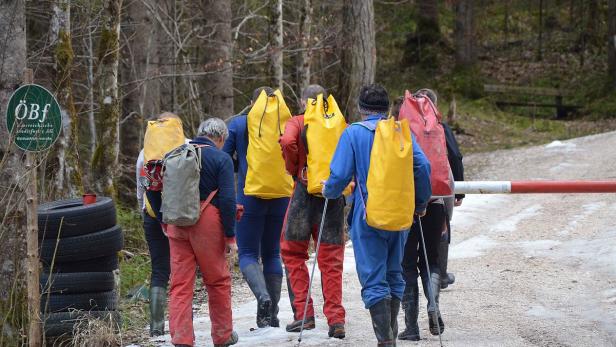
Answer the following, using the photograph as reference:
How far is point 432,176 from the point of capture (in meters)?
7.37

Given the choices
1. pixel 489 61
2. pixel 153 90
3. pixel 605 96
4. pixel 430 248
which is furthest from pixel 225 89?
pixel 489 61

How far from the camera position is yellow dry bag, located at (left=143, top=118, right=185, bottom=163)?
741 centimetres

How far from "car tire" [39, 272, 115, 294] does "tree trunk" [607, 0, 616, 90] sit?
25.1m

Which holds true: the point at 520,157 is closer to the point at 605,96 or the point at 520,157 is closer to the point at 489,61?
the point at 605,96

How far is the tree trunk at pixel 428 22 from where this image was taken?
3362 centimetres

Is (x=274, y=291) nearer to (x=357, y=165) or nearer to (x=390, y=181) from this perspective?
(x=357, y=165)

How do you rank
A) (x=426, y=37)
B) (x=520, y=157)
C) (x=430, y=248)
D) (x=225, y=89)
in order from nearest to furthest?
(x=430, y=248)
(x=225, y=89)
(x=520, y=157)
(x=426, y=37)

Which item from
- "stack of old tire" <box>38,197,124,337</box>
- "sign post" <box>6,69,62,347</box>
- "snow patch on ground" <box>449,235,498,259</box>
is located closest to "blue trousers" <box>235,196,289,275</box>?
"stack of old tire" <box>38,197,124,337</box>

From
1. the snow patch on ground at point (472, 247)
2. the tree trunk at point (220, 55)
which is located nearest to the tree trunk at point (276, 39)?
the tree trunk at point (220, 55)

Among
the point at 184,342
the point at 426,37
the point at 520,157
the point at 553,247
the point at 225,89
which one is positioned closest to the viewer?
the point at 184,342

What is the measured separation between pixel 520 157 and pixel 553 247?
9417 mm

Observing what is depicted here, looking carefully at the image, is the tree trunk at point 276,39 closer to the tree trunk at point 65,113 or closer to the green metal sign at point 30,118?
the tree trunk at point 65,113

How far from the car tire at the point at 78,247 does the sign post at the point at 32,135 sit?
0.60 m

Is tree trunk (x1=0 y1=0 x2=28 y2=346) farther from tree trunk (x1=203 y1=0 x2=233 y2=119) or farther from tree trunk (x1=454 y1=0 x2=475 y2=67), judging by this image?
tree trunk (x1=454 y1=0 x2=475 y2=67)
